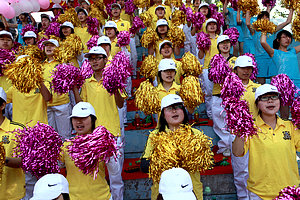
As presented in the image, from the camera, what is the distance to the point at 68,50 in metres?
5.45

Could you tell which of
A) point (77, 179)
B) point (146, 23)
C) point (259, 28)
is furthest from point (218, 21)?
point (77, 179)

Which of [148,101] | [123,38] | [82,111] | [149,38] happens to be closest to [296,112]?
[148,101]

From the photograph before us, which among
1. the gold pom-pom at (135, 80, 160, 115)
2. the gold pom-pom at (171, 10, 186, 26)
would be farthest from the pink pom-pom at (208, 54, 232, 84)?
the gold pom-pom at (171, 10, 186, 26)

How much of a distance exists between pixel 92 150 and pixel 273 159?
1.96m

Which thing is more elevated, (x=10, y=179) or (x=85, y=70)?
(x=85, y=70)

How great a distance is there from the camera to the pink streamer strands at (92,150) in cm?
248

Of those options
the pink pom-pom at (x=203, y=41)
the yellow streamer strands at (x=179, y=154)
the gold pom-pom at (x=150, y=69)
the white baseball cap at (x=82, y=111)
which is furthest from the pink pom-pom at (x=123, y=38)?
the yellow streamer strands at (x=179, y=154)

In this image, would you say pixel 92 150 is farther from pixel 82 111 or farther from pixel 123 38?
pixel 123 38

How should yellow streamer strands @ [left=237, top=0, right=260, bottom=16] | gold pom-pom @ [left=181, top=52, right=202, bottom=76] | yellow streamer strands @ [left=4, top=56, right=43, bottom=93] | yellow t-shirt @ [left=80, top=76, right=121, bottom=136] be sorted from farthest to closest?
yellow streamer strands @ [left=237, top=0, right=260, bottom=16], gold pom-pom @ [left=181, top=52, right=202, bottom=76], yellow t-shirt @ [left=80, top=76, right=121, bottom=136], yellow streamer strands @ [left=4, top=56, right=43, bottom=93]

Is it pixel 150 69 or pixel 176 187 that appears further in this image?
pixel 150 69

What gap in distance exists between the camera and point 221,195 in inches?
168

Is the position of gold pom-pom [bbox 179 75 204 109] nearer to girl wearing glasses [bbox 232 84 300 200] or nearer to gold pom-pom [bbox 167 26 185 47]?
girl wearing glasses [bbox 232 84 300 200]

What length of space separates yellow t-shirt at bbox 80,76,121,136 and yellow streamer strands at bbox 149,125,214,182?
1.60 meters

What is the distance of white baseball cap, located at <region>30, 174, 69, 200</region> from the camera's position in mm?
2166
